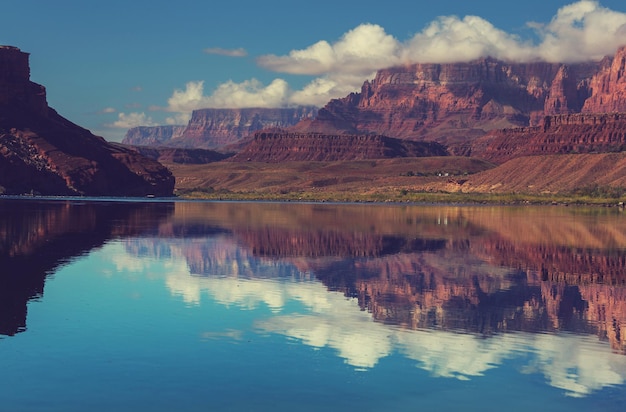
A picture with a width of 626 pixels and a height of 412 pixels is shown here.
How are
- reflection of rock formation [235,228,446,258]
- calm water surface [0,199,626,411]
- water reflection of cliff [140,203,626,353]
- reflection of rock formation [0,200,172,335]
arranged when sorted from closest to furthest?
calm water surface [0,199,626,411]
water reflection of cliff [140,203,626,353]
reflection of rock formation [0,200,172,335]
reflection of rock formation [235,228,446,258]

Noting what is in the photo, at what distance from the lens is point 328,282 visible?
47.8 meters

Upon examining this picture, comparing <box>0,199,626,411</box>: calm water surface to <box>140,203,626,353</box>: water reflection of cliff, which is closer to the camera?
<box>0,199,626,411</box>: calm water surface

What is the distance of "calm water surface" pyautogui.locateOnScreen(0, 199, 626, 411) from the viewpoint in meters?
24.4

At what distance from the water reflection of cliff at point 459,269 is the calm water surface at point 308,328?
0.22m

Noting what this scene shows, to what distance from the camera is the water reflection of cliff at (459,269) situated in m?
37.4

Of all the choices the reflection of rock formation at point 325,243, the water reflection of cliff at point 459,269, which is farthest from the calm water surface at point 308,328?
the reflection of rock formation at point 325,243

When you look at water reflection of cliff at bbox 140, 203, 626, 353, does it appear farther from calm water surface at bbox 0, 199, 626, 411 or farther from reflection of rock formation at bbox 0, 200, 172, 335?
reflection of rock formation at bbox 0, 200, 172, 335

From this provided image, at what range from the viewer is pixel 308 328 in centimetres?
3366

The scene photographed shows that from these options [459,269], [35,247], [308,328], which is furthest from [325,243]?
[308,328]

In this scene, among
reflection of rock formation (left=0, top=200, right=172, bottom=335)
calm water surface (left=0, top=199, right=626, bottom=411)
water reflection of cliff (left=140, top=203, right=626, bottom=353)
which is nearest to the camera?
calm water surface (left=0, top=199, right=626, bottom=411)

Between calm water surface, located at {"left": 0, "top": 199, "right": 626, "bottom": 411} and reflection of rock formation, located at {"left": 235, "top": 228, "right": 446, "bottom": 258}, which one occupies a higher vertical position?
reflection of rock formation, located at {"left": 235, "top": 228, "right": 446, "bottom": 258}

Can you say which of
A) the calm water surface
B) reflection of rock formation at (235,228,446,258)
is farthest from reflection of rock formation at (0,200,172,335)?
reflection of rock formation at (235,228,446,258)

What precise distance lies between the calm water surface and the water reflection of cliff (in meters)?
0.22

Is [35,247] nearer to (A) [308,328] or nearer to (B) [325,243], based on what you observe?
(B) [325,243]
